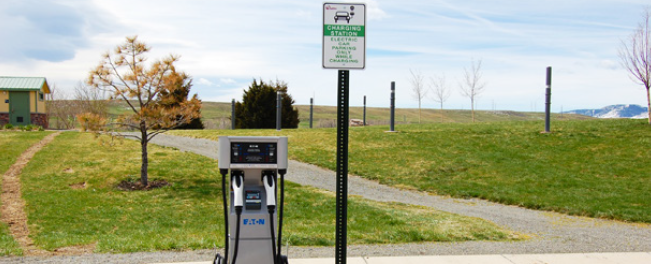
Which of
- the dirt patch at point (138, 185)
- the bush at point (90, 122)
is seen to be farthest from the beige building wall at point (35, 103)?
the dirt patch at point (138, 185)

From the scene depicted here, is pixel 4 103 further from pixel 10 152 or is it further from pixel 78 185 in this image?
pixel 78 185

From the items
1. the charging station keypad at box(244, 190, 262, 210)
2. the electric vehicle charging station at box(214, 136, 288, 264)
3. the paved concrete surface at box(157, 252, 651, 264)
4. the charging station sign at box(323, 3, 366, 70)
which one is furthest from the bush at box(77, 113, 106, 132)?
the charging station sign at box(323, 3, 366, 70)

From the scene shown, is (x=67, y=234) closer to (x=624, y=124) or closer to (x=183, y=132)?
(x=183, y=132)

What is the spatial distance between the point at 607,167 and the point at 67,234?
37.5ft

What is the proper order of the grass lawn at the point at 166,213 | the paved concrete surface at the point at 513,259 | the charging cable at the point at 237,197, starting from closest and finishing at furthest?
the charging cable at the point at 237,197, the paved concrete surface at the point at 513,259, the grass lawn at the point at 166,213

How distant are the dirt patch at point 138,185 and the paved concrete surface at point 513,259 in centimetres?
615

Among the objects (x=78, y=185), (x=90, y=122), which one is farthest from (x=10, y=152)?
(x=90, y=122)

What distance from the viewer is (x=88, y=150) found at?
14.8 m

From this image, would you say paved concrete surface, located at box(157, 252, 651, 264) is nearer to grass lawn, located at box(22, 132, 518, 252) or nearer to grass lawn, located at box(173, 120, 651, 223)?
grass lawn, located at box(22, 132, 518, 252)

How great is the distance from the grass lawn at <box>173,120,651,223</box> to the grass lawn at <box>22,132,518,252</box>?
2475 millimetres

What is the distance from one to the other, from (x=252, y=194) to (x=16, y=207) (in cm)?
→ 740

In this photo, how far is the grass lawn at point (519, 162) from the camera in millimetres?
10016

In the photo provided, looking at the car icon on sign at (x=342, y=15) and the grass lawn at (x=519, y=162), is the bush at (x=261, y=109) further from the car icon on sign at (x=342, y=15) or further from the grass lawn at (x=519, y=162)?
the car icon on sign at (x=342, y=15)


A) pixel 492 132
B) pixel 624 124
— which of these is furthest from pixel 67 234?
pixel 624 124
